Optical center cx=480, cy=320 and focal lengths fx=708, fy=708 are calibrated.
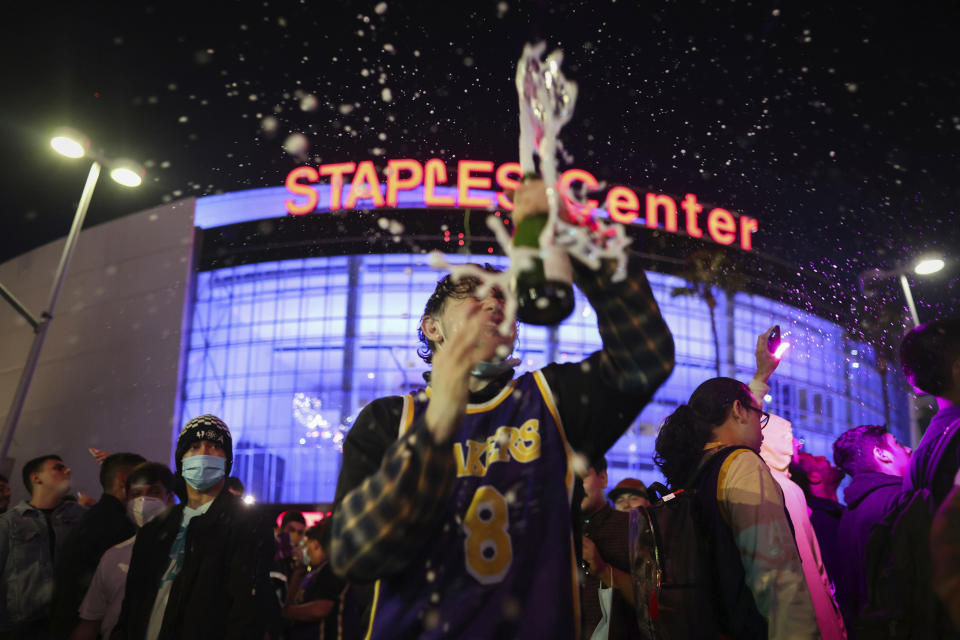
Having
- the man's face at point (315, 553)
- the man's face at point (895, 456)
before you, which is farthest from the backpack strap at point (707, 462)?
the man's face at point (315, 553)

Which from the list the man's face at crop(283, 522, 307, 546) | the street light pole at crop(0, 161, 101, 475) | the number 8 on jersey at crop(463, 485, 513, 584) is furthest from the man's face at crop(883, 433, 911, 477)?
the street light pole at crop(0, 161, 101, 475)

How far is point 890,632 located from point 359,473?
2.41 meters

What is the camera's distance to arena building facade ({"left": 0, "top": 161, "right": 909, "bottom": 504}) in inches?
1189

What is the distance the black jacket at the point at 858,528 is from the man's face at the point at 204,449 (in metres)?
3.86

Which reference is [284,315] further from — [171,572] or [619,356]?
[619,356]

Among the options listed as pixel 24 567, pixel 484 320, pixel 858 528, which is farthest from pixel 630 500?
pixel 24 567

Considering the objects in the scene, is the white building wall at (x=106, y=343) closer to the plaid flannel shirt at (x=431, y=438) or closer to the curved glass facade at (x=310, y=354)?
the curved glass facade at (x=310, y=354)

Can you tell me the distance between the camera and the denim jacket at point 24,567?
221 inches

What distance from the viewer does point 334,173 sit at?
110 feet

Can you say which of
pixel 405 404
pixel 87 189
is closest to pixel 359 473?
pixel 405 404

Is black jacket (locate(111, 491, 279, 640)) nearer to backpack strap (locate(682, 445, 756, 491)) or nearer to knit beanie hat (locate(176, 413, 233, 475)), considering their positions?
knit beanie hat (locate(176, 413, 233, 475))

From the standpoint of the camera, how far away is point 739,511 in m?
2.96

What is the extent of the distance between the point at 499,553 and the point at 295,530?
10.7 m

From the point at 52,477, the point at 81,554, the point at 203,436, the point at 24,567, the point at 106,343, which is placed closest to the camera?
the point at 203,436
